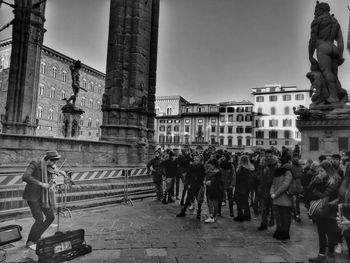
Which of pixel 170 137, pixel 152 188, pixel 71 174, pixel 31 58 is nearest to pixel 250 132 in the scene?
pixel 170 137

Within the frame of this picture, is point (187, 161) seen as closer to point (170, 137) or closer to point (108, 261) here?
point (108, 261)

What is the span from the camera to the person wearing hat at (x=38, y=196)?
17.9 ft

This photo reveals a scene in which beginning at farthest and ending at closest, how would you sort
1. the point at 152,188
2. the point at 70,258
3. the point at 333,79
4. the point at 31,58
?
the point at 31,58 → the point at 152,188 → the point at 333,79 → the point at 70,258

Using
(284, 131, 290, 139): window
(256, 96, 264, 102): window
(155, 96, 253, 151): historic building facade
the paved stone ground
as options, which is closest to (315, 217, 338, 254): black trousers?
the paved stone ground

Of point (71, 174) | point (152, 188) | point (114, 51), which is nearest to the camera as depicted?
point (71, 174)

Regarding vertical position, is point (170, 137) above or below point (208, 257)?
above

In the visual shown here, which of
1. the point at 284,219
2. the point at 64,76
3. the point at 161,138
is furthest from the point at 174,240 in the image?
the point at 161,138

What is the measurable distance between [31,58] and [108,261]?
2274 cm

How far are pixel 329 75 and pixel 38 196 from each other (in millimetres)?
9548

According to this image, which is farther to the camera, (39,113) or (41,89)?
(41,89)

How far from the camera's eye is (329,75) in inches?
403

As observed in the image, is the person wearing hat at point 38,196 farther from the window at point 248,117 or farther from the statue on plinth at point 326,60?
the window at point 248,117

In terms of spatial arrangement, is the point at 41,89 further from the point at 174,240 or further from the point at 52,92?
the point at 174,240

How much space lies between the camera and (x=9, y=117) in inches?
866
